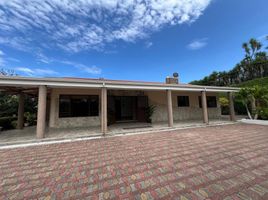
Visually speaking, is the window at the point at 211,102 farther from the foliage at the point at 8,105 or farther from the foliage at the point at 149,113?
the foliage at the point at 8,105

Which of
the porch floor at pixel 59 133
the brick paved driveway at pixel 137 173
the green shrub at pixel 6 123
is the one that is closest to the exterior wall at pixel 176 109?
the porch floor at pixel 59 133

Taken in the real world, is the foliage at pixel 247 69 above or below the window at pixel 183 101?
above

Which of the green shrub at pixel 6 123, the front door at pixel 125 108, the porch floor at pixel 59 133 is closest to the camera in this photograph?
the porch floor at pixel 59 133

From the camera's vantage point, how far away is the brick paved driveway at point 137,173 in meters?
2.23

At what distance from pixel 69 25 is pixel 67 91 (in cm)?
535

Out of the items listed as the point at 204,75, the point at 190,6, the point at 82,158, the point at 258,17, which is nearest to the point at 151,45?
the point at 190,6

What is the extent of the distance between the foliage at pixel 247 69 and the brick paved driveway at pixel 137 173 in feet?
82.6

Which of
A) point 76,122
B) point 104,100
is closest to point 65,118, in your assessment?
point 76,122

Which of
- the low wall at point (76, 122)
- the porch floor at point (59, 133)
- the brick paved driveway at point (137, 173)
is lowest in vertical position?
the brick paved driveway at point (137, 173)

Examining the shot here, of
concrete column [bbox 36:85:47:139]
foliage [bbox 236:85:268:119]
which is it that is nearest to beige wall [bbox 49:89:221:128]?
concrete column [bbox 36:85:47:139]

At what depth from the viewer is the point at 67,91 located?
8.87 meters

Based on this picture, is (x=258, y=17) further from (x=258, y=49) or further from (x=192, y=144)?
(x=258, y=49)

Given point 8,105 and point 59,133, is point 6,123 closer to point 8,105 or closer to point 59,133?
point 8,105

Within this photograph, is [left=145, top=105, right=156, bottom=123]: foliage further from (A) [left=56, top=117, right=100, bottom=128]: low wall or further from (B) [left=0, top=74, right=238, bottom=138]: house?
(A) [left=56, top=117, right=100, bottom=128]: low wall
